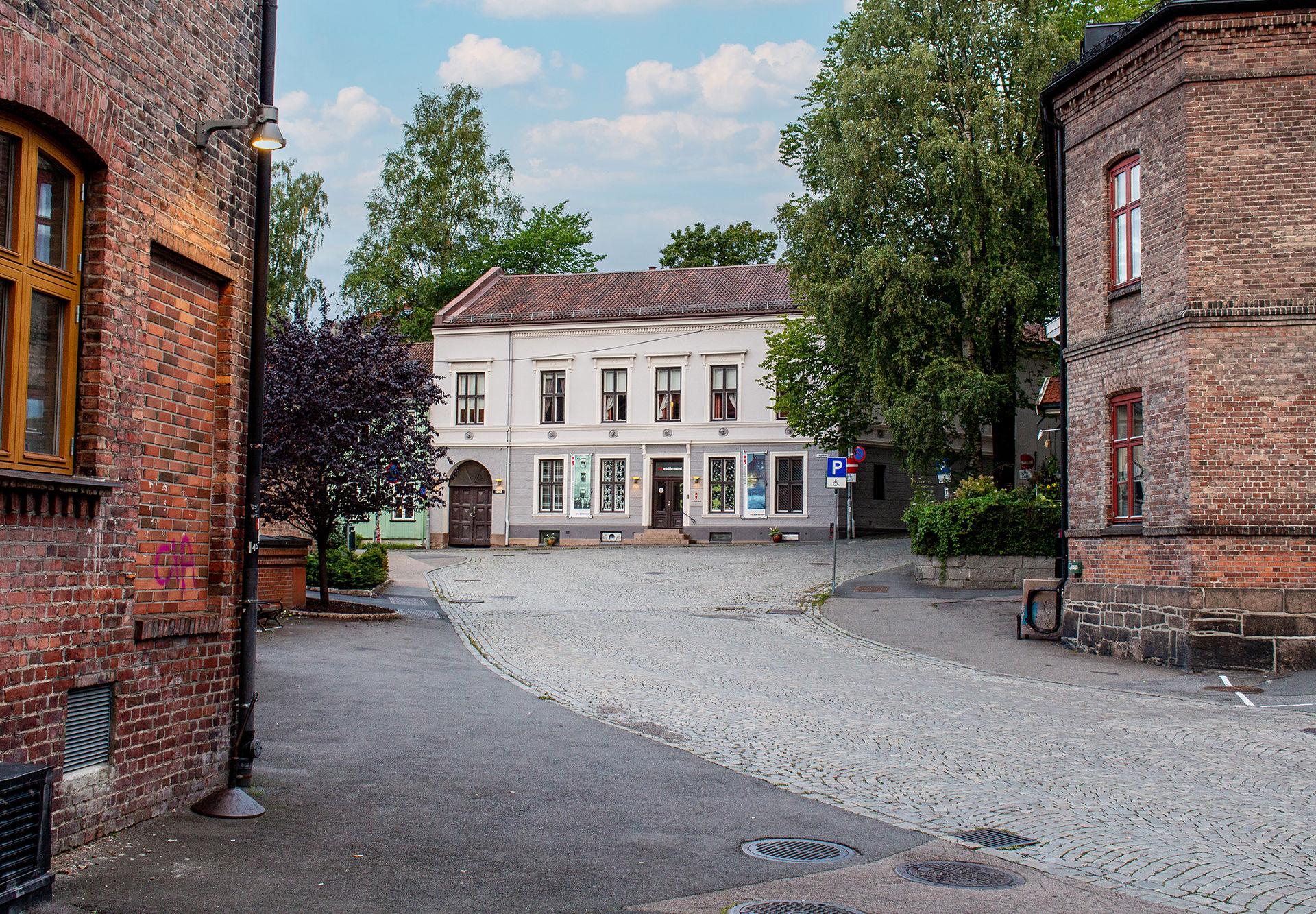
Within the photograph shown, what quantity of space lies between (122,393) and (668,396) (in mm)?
37609

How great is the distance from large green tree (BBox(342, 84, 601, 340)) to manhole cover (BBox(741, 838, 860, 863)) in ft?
156

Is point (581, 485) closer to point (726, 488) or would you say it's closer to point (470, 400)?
point (726, 488)

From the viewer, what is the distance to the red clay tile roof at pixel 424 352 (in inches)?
1891

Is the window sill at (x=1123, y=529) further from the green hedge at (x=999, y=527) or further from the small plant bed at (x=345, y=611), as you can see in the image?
the small plant bed at (x=345, y=611)

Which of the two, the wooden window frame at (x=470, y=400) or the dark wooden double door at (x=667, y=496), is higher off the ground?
the wooden window frame at (x=470, y=400)

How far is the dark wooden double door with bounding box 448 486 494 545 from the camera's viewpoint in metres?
45.5

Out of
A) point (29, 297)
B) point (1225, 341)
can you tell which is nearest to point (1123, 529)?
point (1225, 341)

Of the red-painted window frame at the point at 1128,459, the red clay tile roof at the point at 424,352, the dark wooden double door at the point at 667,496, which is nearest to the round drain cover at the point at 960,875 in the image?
the red-painted window frame at the point at 1128,459

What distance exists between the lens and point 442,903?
5.71 meters

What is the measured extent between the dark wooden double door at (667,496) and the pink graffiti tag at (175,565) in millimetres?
35878

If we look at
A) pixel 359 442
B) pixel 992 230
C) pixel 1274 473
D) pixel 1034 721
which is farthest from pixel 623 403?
pixel 1034 721

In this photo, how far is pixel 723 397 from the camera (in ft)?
142

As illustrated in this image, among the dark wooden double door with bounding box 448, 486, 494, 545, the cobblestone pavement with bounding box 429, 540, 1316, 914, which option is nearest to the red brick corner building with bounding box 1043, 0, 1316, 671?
the cobblestone pavement with bounding box 429, 540, 1316, 914

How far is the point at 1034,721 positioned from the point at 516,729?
533cm
